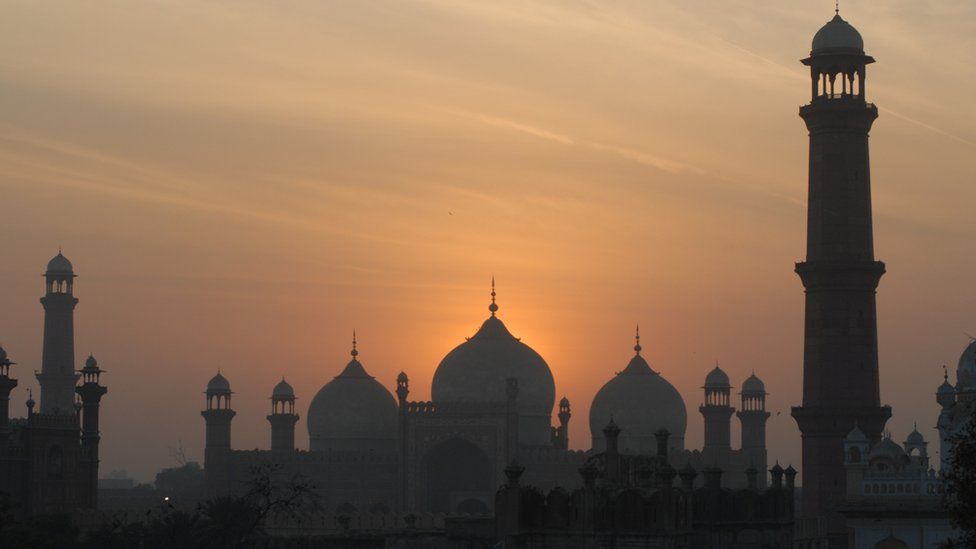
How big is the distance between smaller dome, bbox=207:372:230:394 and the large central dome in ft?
39.4

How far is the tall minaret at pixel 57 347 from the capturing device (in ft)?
295

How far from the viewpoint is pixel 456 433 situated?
3346 inches

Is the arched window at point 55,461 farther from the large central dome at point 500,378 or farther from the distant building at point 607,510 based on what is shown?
the distant building at point 607,510

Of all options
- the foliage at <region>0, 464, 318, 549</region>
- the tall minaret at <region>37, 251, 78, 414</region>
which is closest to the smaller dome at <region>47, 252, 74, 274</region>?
the tall minaret at <region>37, 251, 78, 414</region>

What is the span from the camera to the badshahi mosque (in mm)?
84750

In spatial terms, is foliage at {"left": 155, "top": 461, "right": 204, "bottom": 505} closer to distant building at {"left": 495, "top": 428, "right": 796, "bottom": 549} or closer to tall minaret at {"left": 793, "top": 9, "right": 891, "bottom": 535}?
tall minaret at {"left": 793, "top": 9, "right": 891, "bottom": 535}

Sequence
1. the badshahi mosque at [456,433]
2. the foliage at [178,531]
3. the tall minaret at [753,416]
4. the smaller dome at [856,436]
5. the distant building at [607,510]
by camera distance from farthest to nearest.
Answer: the tall minaret at [753,416] → the badshahi mosque at [456,433] → the smaller dome at [856,436] → the foliage at [178,531] → the distant building at [607,510]

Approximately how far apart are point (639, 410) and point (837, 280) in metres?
29.9

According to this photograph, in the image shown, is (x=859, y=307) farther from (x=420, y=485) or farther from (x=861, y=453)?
(x=420, y=485)

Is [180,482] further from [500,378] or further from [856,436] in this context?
[856,436]

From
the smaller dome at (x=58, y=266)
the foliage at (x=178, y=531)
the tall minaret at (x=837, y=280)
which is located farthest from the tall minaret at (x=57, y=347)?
the tall minaret at (x=837, y=280)

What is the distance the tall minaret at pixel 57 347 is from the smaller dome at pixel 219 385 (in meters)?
7.95

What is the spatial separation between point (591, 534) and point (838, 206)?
90.3 feet

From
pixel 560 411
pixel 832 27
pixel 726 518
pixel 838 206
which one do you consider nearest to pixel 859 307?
pixel 838 206
